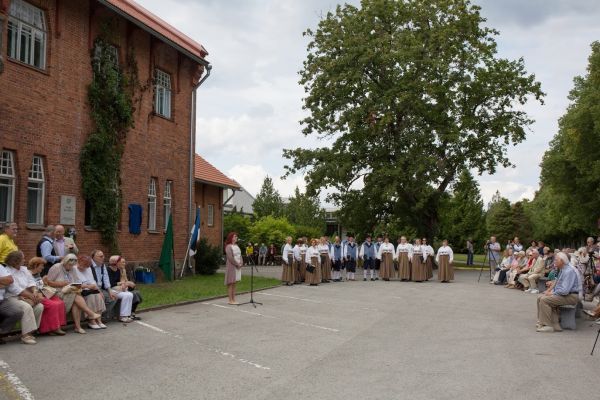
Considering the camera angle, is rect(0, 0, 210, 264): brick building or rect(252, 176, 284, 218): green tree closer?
rect(0, 0, 210, 264): brick building

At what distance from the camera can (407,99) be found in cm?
3397

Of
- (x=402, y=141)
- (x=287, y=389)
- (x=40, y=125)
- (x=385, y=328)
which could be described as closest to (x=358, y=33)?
(x=402, y=141)

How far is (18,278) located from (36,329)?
0.93m

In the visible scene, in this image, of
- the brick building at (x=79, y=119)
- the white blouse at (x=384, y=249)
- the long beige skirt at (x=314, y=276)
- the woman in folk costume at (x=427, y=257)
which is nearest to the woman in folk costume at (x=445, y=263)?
the woman in folk costume at (x=427, y=257)

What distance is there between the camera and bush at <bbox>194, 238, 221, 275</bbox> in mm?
27391

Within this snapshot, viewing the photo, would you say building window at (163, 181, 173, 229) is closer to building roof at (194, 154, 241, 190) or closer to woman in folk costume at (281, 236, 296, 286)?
woman in folk costume at (281, 236, 296, 286)

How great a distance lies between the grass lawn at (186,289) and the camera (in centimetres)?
1658

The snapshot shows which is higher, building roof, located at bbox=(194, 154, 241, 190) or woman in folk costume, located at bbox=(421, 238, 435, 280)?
building roof, located at bbox=(194, 154, 241, 190)

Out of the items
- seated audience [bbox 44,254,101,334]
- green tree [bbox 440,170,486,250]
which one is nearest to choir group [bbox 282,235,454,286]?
seated audience [bbox 44,254,101,334]

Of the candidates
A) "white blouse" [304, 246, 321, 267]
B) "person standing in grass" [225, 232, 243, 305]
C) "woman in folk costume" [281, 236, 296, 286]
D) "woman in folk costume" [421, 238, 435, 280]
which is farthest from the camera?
"woman in folk costume" [421, 238, 435, 280]

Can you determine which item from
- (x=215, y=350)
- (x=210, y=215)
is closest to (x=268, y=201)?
(x=210, y=215)

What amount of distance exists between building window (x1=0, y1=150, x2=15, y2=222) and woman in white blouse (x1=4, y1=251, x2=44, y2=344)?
6503 mm

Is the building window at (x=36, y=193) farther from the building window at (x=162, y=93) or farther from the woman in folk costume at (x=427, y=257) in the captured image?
the woman in folk costume at (x=427, y=257)

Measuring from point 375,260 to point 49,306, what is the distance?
19366 mm
